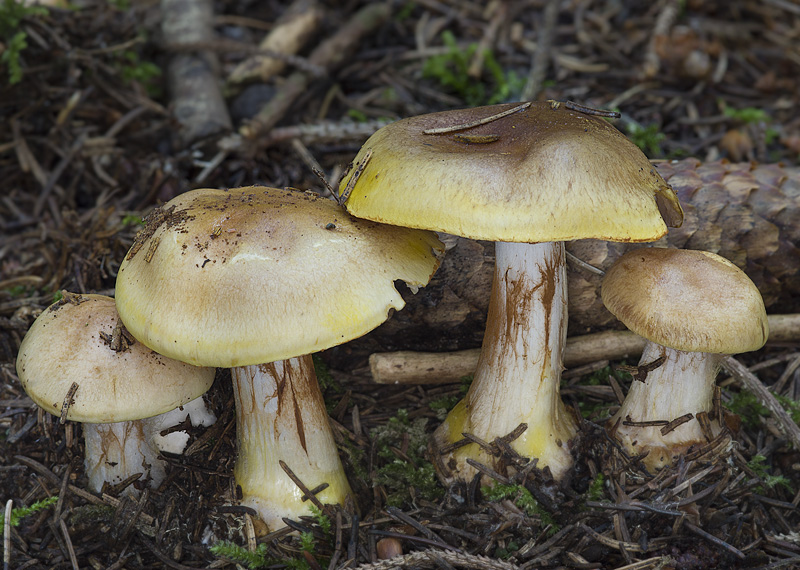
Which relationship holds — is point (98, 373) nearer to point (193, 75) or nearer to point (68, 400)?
point (68, 400)

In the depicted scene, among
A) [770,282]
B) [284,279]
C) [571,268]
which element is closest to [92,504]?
[284,279]

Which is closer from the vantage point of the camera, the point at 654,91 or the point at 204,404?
the point at 204,404

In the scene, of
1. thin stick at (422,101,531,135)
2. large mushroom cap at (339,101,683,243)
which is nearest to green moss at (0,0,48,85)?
large mushroom cap at (339,101,683,243)

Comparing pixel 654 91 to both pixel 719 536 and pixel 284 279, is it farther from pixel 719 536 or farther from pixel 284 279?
pixel 284 279

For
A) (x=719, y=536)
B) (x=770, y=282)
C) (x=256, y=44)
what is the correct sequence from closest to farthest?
1. (x=719, y=536)
2. (x=770, y=282)
3. (x=256, y=44)

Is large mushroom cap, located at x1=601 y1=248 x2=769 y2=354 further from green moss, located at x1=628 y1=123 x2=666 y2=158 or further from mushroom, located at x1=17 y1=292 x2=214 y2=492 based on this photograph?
green moss, located at x1=628 y1=123 x2=666 y2=158

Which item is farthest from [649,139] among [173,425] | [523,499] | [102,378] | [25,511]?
[25,511]

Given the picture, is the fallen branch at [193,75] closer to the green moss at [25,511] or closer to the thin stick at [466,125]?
the thin stick at [466,125]
